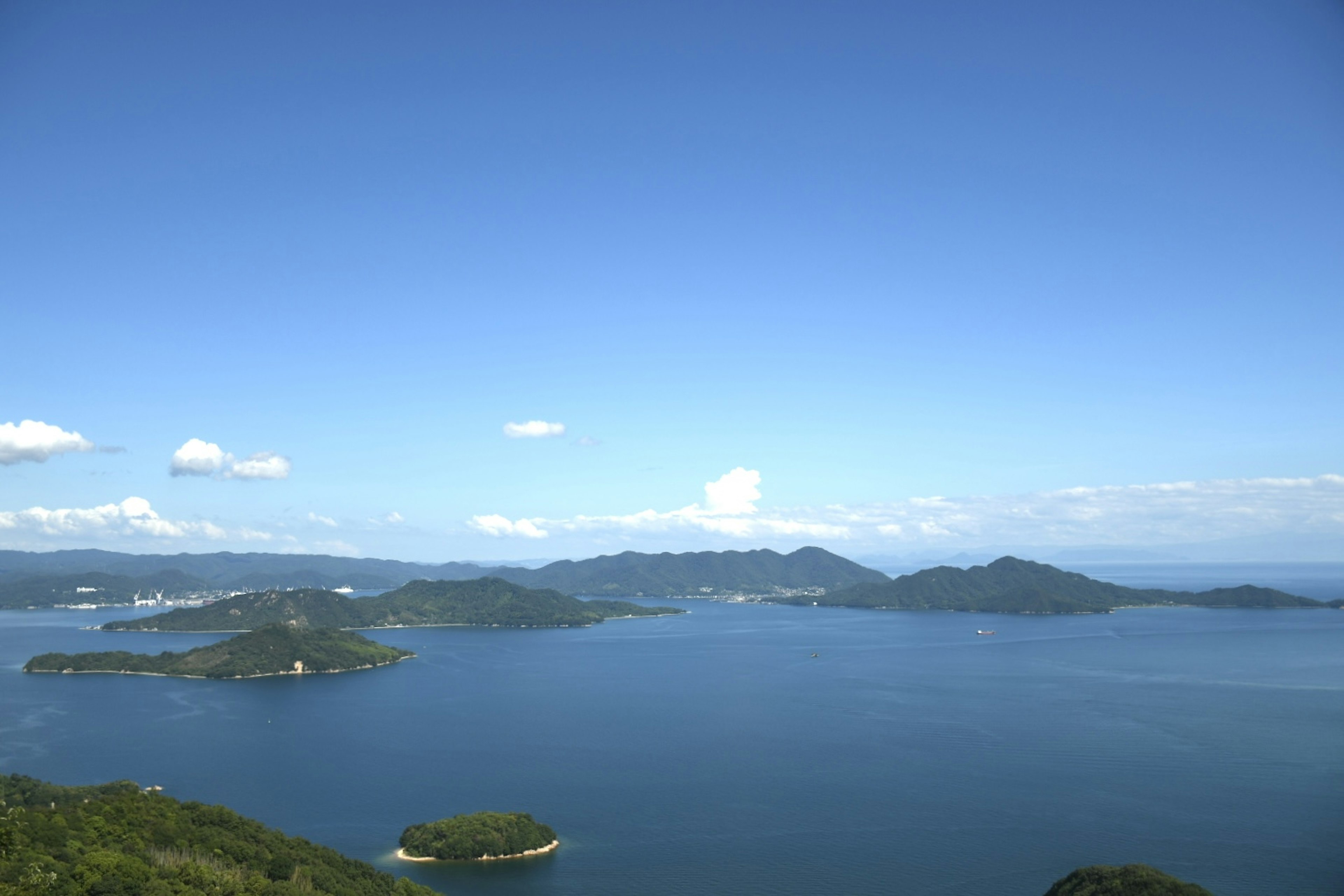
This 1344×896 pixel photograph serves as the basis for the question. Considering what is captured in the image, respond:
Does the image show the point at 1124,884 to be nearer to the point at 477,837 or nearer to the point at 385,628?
the point at 477,837

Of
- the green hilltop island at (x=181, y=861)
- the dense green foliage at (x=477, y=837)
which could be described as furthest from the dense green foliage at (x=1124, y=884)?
the dense green foliage at (x=477, y=837)

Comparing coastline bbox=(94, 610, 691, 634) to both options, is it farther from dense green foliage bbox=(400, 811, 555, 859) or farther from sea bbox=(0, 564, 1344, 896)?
dense green foliage bbox=(400, 811, 555, 859)

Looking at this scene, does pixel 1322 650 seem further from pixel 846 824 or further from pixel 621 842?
pixel 621 842

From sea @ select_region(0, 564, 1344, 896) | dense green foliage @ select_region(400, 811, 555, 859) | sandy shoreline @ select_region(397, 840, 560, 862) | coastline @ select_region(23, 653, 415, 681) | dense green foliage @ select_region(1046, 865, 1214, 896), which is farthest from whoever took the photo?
coastline @ select_region(23, 653, 415, 681)

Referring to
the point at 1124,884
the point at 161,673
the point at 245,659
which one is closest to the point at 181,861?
the point at 1124,884

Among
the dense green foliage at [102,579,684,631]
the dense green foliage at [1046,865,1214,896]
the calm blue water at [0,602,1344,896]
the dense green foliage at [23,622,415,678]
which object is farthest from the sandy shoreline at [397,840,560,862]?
the dense green foliage at [102,579,684,631]

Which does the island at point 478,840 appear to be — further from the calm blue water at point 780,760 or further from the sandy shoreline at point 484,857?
the calm blue water at point 780,760
